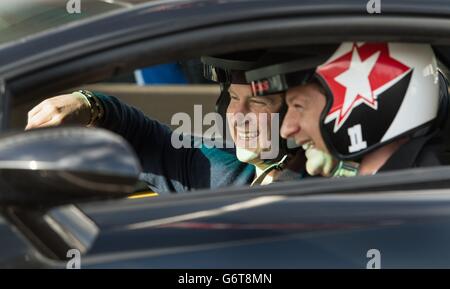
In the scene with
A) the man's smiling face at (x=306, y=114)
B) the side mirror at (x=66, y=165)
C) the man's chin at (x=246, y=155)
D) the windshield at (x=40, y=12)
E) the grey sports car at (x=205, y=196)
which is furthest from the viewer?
the man's chin at (x=246, y=155)

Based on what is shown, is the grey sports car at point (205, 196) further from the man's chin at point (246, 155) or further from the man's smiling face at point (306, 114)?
the man's chin at point (246, 155)

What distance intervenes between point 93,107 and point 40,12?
1.34 feet

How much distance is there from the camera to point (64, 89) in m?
2.02

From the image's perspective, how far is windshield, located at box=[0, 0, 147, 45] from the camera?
2504mm

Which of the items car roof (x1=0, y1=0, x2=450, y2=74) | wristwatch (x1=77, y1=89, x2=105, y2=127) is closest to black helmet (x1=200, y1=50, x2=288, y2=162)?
car roof (x1=0, y1=0, x2=450, y2=74)

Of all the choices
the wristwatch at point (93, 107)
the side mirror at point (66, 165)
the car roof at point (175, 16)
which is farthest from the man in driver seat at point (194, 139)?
the side mirror at point (66, 165)

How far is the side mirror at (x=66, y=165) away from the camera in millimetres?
1758

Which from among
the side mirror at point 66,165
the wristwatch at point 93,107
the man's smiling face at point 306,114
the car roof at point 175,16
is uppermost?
the wristwatch at point 93,107

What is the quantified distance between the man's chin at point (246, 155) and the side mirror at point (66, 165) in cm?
84

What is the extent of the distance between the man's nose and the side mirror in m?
0.70

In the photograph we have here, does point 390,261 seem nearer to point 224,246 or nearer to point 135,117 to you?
point 224,246

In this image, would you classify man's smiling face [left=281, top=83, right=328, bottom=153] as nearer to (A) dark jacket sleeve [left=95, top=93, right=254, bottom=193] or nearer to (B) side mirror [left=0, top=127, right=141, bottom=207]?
(A) dark jacket sleeve [left=95, top=93, right=254, bottom=193]
